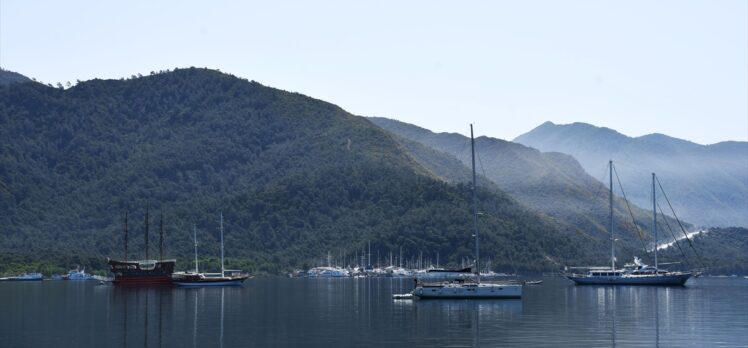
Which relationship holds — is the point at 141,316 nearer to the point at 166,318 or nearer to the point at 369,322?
the point at 166,318

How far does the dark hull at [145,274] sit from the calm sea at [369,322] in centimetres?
6105

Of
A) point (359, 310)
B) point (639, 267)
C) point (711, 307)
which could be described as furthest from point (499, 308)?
point (639, 267)

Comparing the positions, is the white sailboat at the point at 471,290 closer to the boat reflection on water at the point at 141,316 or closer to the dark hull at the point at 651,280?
the boat reflection on water at the point at 141,316

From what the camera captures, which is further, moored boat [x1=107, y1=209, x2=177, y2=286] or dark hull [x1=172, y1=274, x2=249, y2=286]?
moored boat [x1=107, y1=209, x2=177, y2=286]

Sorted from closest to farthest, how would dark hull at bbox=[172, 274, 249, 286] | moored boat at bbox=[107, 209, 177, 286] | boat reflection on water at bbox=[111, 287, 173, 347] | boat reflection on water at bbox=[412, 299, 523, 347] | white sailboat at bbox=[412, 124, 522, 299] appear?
boat reflection on water at bbox=[111, 287, 173, 347], boat reflection on water at bbox=[412, 299, 523, 347], white sailboat at bbox=[412, 124, 522, 299], dark hull at bbox=[172, 274, 249, 286], moored boat at bbox=[107, 209, 177, 286]

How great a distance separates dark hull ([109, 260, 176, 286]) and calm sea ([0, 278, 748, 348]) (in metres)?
61.0

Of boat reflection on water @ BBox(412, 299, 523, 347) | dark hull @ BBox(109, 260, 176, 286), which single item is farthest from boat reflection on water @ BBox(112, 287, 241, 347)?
dark hull @ BBox(109, 260, 176, 286)

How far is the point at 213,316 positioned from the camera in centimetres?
9250

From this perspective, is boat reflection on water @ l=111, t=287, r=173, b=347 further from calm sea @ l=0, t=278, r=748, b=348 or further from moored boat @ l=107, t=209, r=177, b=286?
moored boat @ l=107, t=209, r=177, b=286

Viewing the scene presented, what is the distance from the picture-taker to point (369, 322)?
85.3 metres

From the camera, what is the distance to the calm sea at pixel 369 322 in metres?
69.2

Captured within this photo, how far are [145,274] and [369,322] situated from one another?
110993 millimetres

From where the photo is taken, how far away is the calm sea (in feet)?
227

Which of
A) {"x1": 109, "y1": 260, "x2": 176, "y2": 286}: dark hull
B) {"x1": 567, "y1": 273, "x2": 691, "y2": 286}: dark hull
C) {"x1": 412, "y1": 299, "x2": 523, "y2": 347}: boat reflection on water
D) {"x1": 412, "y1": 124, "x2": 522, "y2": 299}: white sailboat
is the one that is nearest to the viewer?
{"x1": 412, "y1": 299, "x2": 523, "y2": 347}: boat reflection on water
